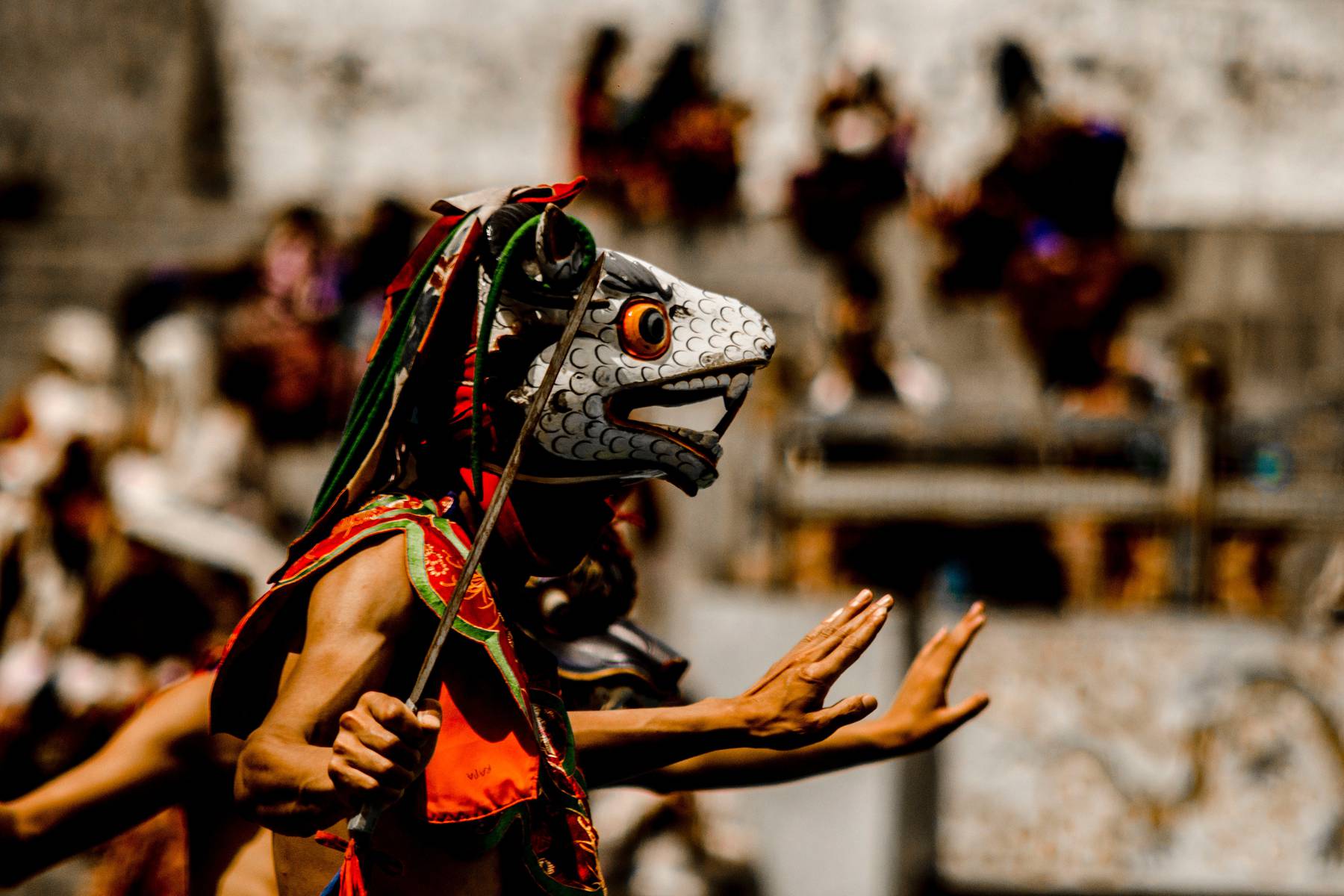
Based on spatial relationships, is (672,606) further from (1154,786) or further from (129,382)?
(129,382)

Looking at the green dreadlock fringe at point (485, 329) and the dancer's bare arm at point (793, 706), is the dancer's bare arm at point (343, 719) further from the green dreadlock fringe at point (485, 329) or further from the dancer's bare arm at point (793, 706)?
the dancer's bare arm at point (793, 706)

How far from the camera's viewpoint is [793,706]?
2865 mm

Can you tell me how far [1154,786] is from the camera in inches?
293

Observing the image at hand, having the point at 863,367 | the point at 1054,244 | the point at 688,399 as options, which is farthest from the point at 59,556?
the point at 688,399

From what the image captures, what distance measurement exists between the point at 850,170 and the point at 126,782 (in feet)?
25.5

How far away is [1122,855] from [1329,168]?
854 centimetres

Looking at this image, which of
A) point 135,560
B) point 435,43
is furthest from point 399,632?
point 435,43

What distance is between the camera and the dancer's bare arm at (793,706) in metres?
2.87

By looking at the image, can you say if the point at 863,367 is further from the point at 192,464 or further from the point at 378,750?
the point at 378,750

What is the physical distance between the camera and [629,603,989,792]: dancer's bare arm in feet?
11.3

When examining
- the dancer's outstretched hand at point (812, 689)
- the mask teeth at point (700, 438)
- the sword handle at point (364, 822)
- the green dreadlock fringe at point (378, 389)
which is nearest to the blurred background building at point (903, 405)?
the green dreadlock fringe at point (378, 389)

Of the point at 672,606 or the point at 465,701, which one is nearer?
the point at 465,701

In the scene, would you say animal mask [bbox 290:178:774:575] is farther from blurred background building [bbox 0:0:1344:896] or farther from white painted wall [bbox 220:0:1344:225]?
white painted wall [bbox 220:0:1344:225]

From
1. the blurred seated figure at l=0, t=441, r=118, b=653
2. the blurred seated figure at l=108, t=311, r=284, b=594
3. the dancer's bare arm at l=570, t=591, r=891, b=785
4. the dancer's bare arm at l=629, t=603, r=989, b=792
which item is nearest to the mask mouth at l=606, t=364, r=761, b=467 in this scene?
the dancer's bare arm at l=570, t=591, r=891, b=785
